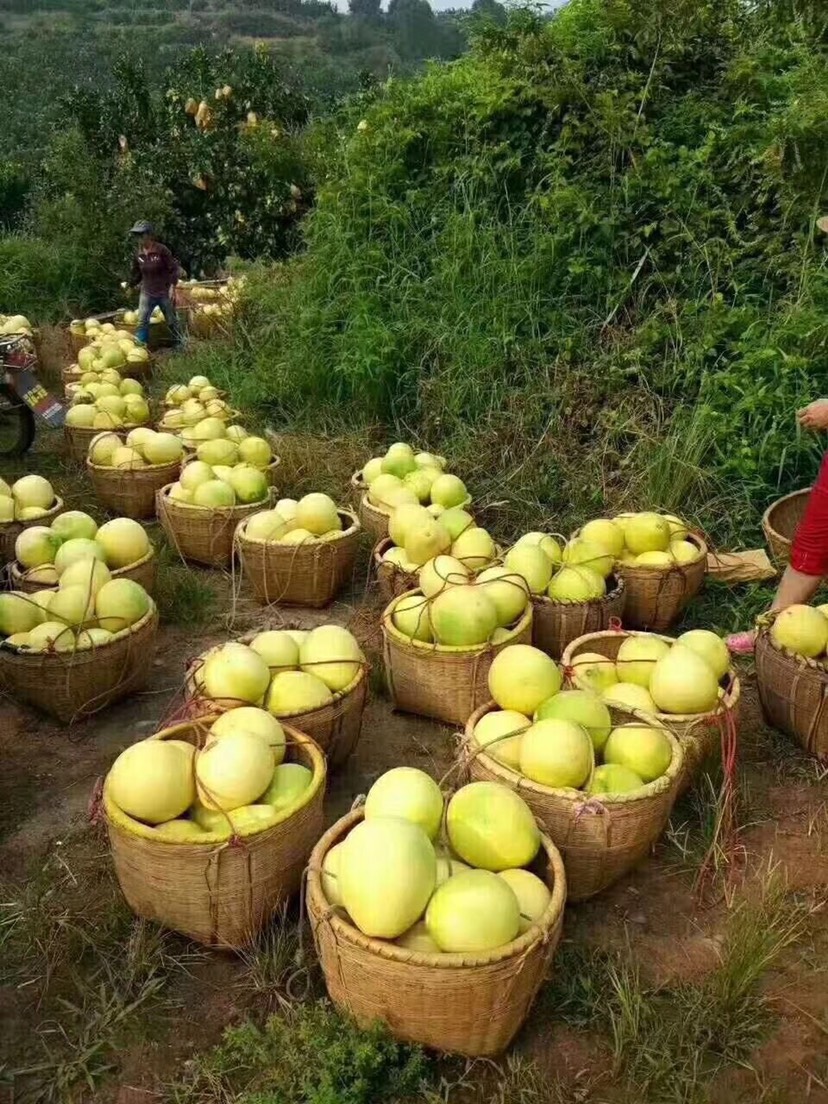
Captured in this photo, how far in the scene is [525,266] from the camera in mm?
5742

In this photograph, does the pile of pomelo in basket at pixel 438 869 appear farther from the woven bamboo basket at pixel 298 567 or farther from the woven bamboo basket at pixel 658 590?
the woven bamboo basket at pixel 298 567

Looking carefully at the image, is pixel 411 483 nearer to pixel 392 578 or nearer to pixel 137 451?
pixel 392 578

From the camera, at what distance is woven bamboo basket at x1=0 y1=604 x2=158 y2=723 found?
3.39 m

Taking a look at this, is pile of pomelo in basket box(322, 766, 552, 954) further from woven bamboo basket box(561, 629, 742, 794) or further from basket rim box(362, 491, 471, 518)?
basket rim box(362, 491, 471, 518)

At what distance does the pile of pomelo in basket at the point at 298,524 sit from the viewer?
4.36 metres

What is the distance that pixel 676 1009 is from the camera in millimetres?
2373

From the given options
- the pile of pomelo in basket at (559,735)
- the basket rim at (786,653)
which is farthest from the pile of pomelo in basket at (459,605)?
the basket rim at (786,653)

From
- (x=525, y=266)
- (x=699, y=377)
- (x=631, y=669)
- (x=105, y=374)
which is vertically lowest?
(x=105, y=374)

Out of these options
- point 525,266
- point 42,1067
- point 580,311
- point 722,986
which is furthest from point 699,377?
point 42,1067

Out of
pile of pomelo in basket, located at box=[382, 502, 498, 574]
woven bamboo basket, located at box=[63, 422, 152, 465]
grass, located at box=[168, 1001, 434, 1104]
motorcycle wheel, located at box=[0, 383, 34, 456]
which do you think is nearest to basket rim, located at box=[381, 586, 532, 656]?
pile of pomelo in basket, located at box=[382, 502, 498, 574]

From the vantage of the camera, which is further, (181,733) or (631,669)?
(631,669)

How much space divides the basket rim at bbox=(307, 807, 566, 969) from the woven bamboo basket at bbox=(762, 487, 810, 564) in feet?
8.57

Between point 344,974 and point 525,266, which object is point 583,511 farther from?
point 344,974

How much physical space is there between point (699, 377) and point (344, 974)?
157 inches
